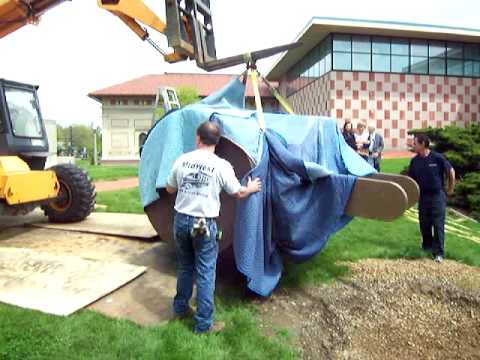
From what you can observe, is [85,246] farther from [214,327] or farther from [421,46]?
[421,46]

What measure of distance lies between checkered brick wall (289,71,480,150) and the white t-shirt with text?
2099cm

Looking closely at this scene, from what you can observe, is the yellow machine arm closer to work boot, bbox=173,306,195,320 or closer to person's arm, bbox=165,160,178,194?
person's arm, bbox=165,160,178,194

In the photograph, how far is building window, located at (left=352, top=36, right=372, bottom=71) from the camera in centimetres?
2397

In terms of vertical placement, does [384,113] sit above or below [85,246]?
above

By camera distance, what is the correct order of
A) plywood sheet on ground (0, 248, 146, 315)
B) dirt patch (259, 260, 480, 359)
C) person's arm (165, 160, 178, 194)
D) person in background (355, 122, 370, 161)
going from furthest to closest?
person in background (355, 122, 370, 161), plywood sheet on ground (0, 248, 146, 315), dirt patch (259, 260, 480, 359), person's arm (165, 160, 178, 194)

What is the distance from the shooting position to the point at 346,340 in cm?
382

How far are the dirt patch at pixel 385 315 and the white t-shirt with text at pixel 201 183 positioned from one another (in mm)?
1230

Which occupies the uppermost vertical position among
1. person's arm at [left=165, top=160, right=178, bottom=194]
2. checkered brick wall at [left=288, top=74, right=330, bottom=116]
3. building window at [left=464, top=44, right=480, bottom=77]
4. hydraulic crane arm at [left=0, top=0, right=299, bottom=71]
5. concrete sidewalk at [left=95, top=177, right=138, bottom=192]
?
building window at [left=464, top=44, right=480, bottom=77]

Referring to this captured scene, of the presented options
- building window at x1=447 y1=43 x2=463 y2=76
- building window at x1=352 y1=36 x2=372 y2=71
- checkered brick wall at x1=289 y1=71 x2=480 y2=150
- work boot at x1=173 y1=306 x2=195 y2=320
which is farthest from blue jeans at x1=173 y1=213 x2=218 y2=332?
building window at x1=447 y1=43 x2=463 y2=76

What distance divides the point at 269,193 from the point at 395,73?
879 inches

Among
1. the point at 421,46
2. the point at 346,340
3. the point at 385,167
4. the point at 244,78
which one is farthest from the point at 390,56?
the point at 346,340

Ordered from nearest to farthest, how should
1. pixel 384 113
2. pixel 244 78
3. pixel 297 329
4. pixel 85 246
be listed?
1. pixel 297 329
2. pixel 244 78
3. pixel 85 246
4. pixel 384 113

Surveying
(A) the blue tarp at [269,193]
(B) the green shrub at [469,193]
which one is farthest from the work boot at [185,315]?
(B) the green shrub at [469,193]

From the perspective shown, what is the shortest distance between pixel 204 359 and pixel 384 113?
905 inches
